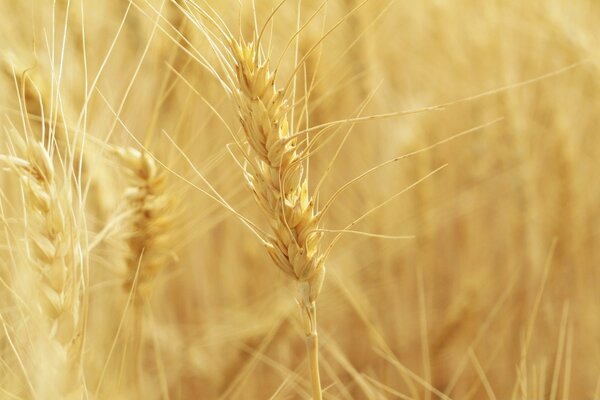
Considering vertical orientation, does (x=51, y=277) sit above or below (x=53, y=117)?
below

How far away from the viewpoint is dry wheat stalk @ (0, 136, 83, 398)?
0.48 m

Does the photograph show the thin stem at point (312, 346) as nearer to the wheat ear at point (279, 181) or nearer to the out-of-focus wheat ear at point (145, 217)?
the wheat ear at point (279, 181)

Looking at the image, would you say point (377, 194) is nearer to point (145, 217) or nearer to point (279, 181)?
point (145, 217)

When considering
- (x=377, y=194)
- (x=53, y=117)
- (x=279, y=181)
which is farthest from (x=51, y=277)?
(x=377, y=194)

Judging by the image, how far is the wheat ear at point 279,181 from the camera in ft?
1.58

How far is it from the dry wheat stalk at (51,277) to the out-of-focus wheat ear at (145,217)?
0.20m

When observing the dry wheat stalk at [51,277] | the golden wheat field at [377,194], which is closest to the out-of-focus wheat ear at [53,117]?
the golden wheat field at [377,194]

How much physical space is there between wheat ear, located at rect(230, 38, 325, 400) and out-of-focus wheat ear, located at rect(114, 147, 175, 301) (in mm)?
226

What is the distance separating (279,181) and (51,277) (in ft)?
0.51

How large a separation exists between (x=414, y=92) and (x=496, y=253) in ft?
1.26

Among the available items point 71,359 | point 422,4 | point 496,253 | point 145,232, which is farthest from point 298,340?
point 71,359

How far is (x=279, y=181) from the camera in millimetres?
490

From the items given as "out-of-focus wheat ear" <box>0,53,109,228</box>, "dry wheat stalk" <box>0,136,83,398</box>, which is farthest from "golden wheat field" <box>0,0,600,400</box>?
"dry wheat stalk" <box>0,136,83,398</box>

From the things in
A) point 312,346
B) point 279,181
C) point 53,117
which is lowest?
point 312,346
